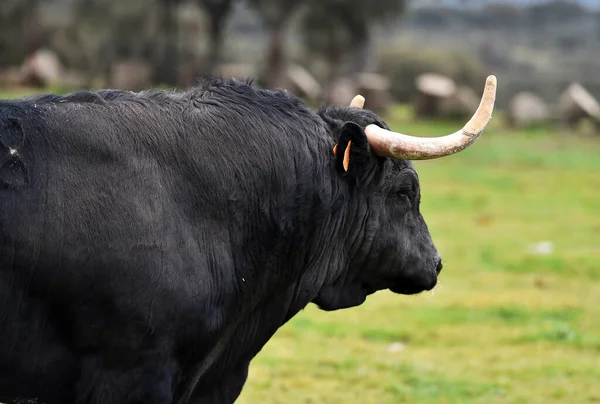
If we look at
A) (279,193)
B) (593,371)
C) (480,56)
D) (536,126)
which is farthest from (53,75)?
(480,56)

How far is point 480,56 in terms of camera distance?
79750mm

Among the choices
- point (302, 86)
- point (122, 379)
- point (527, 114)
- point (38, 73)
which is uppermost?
point (122, 379)

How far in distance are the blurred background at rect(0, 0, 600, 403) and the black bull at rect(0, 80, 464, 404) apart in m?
3.00

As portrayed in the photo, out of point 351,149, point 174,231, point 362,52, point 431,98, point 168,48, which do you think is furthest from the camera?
point 168,48

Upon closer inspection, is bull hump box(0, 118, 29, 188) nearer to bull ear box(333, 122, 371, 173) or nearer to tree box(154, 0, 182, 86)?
bull ear box(333, 122, 371, 173)

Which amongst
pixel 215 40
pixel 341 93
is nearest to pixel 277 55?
pixel 215 40

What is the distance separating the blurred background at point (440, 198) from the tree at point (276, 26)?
107 millimetres

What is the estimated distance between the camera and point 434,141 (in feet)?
19.5

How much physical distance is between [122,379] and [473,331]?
679cm

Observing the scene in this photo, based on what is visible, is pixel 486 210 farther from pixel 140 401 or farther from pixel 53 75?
pixel 53 75

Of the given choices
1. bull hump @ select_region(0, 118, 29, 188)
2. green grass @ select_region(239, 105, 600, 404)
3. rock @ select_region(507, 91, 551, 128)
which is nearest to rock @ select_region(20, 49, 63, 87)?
rock @ select_region(507, 91, 551, 128)

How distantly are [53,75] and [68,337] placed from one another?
120ft

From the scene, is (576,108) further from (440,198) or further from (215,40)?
(215,40)

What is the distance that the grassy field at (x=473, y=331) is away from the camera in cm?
910
